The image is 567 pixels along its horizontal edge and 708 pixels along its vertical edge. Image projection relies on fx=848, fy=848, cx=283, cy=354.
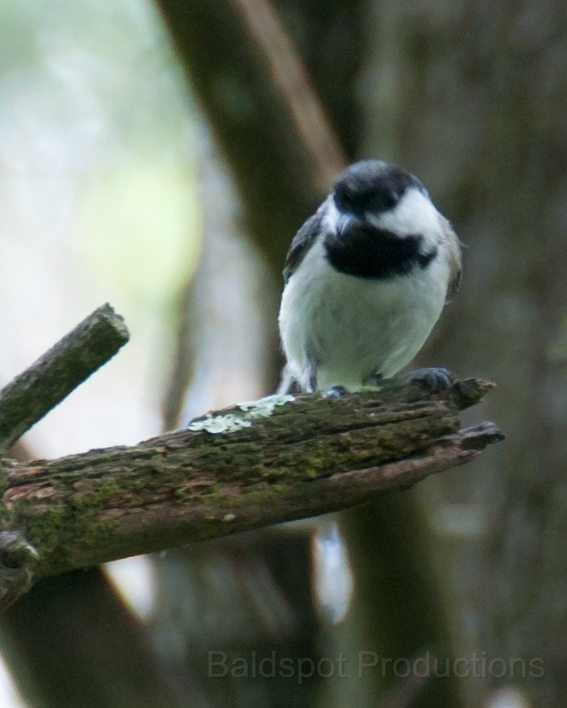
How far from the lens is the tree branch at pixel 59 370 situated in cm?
154

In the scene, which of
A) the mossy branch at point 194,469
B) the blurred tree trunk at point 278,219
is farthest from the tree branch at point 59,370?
the blurred tree trunk at point 278,219

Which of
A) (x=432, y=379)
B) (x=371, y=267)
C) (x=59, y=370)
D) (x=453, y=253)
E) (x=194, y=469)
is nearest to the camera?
(x=59, y=370)

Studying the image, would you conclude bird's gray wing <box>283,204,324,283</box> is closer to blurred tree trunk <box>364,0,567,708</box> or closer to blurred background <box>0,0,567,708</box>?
blurred background <box>0,0,567,708</box>

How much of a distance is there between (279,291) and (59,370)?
2094 mm

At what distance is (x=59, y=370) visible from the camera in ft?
5.07

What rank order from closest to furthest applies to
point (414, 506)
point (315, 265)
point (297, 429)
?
point (297, 429)
point (414, 506)
point (315, 265)

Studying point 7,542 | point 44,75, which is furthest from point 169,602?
point 44,75

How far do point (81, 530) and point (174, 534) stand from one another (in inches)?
7.5

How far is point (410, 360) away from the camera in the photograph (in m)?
3.50

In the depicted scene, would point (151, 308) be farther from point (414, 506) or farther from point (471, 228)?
point (414, 506)

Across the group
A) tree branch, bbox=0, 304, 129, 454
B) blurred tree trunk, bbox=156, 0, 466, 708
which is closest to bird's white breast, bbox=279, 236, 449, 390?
blurred tree trunk, bbox=156, 0, 466, 708

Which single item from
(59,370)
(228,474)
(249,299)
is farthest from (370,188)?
(59,370)

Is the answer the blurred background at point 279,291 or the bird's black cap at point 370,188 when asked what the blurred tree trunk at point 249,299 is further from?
the bird's black cap at point 370,188

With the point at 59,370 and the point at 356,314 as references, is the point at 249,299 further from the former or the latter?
the point at 59,370
